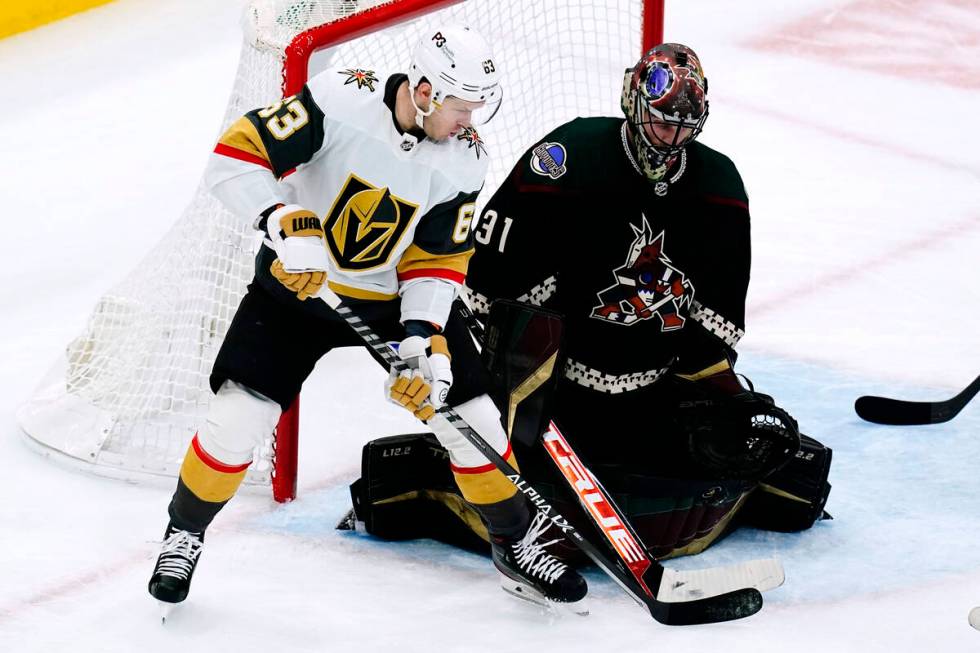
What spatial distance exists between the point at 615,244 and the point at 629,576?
0.68 m

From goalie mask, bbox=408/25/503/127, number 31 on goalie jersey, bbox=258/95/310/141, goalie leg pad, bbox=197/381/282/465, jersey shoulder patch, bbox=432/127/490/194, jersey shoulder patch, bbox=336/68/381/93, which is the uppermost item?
goalie mask, bbox=408/25/503/127

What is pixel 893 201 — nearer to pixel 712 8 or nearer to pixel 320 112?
pixel 712 8

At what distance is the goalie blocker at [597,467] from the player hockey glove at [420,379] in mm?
364

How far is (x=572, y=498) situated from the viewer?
3.24m

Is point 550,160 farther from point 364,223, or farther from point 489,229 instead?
point 364,223

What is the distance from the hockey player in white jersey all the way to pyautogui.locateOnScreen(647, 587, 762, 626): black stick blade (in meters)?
0.17

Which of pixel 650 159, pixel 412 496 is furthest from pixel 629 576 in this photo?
pixel 650 159

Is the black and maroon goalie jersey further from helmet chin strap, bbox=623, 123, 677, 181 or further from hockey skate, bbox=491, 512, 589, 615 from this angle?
hockey skate, bbox=491, 512, 589, 615

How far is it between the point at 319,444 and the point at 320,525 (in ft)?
1.37

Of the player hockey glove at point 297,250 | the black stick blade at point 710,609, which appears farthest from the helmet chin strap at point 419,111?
the black stick blade at point 710,609

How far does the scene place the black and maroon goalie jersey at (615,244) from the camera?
3172 mm

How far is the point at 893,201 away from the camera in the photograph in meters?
5.23

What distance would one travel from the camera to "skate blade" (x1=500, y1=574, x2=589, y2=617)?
3.06m

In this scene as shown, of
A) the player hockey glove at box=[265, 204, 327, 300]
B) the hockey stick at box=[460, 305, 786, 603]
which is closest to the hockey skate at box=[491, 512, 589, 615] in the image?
the hockey stick at box=[460, 305, 786, 603]
